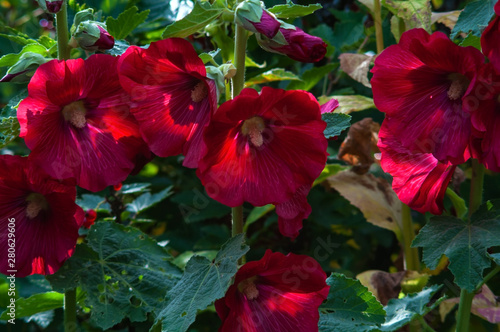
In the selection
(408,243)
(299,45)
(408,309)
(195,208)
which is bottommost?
(195,208)

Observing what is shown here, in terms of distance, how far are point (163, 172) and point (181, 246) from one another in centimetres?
34

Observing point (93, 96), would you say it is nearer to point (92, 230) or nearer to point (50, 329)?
point (92, 230)

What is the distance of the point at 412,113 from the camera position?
73cm

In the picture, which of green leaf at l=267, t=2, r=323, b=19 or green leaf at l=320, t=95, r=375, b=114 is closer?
green leaf at l=267, t=2, r=323, b=19

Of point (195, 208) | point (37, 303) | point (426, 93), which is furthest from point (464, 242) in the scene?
point (195, 208)

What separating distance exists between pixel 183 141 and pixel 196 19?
0.15 metres

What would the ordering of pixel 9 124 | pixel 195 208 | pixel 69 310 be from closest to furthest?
pixel 9 124 < pixel 69 310 < pixel 195 208

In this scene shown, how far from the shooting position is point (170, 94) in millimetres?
720

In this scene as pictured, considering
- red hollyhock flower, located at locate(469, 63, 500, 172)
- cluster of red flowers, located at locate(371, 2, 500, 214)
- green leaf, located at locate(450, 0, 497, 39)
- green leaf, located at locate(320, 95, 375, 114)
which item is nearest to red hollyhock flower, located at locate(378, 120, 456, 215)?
cluster of red flowers, located at locate(371, 2, 500, 214)

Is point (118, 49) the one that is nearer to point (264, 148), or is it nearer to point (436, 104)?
point (264, 148)

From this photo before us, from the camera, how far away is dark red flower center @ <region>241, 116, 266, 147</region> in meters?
0.70

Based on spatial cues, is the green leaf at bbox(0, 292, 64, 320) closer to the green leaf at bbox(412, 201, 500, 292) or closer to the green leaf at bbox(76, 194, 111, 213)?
the green leaf at bbox(76, 194, 111, 213)

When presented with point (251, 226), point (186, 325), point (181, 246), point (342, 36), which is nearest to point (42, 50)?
point (186, 325)

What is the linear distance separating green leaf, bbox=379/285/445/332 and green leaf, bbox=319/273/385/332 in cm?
6
